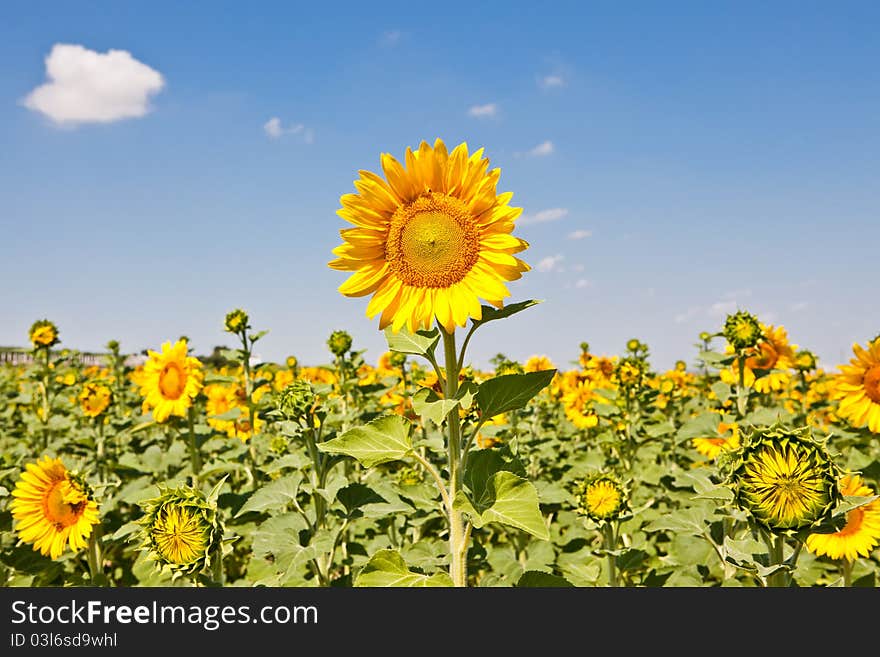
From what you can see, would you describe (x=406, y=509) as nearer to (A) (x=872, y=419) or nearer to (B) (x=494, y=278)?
(B) (x=494, y=278)

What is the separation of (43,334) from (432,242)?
6711mm

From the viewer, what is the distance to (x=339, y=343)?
5543 millimetres

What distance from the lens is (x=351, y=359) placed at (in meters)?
5.68

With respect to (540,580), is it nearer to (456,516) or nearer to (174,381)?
(456,516)

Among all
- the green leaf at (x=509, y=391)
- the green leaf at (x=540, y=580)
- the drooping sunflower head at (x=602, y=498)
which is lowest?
the green leaf at (x=540, y=580)

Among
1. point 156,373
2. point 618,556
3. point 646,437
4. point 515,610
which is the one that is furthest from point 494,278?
point 646,437

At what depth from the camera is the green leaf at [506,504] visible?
1824mm

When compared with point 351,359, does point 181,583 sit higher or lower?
lower

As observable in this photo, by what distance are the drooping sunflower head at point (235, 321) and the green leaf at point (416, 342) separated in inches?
128

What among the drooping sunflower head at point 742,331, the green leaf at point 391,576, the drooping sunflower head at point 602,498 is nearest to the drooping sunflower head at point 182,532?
the green leaf at point 391,576

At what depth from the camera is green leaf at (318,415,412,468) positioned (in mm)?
2062

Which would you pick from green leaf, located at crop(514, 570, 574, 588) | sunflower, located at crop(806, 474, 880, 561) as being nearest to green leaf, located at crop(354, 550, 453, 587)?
green leaf, located at crop(514, 570, 574, 588)

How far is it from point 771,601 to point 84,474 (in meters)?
3.60

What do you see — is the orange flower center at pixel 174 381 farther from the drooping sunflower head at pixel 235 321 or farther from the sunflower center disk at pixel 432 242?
the sunflower center disk at pixel 432 242
